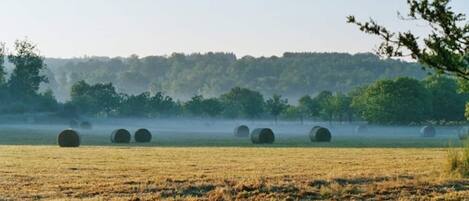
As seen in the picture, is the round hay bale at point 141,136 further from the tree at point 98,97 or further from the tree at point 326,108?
the tree at point 326,108

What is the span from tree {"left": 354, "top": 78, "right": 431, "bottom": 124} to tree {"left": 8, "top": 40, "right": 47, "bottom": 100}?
6036cm

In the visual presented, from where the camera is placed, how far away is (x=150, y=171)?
27344 millimetres

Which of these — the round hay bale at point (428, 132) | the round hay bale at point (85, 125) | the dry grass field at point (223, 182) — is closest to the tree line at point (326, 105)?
the round hay bale at point (428, 132)

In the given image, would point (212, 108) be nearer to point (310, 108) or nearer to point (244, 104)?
point (244, 104)

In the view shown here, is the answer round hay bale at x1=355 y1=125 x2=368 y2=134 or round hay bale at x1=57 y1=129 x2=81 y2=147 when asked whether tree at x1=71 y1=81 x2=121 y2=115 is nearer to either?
round hay bale at x1=355 y1=125 x2=368 y2=134

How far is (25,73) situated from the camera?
5792 inches

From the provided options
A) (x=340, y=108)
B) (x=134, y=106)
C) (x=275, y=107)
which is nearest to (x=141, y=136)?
(x=340, y=108)

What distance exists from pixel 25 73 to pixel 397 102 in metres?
70.6

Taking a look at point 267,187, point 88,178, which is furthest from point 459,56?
point 88,178

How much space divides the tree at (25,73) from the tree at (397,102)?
60359mm

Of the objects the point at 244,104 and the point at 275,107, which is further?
the point at 244,104

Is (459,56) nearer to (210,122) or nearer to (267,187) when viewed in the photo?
(267,187)

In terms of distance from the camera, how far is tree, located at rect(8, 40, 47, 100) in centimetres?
14238

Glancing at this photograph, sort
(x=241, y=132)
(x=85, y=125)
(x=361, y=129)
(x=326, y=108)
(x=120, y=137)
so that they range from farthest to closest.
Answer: (x=326, y=108) < (x=85, y=125) < (x=361, y=129) < (x=241, y=132) < (x=120, y=137)
